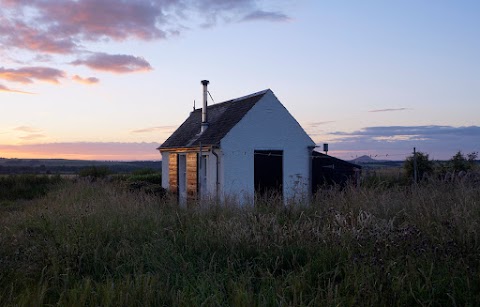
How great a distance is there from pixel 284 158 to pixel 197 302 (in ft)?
46.5

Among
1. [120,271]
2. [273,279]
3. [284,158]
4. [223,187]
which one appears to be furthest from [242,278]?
[284,158]

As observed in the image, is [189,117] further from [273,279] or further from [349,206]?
[273,279]

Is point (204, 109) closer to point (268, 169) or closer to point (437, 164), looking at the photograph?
point (268, 169)

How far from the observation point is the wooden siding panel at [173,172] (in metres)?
21.5

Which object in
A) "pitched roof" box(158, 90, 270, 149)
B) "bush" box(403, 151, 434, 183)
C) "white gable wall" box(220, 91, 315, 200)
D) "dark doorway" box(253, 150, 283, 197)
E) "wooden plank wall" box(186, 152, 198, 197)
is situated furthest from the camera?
"bush" box(403, 151, 434, 183)

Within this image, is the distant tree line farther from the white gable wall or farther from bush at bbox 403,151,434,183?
the white gable wall

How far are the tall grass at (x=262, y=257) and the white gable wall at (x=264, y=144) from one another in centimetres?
912

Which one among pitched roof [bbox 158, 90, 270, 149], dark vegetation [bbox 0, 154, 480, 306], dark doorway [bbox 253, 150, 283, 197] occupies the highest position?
pitched roof [bbox 158, 90, 270, 149]

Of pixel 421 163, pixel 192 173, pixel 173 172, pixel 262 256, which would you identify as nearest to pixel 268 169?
pixel 192 173

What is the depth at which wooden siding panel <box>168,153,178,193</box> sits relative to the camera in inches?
845

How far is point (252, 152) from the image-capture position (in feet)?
60.0

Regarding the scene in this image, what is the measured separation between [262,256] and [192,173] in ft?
45.1

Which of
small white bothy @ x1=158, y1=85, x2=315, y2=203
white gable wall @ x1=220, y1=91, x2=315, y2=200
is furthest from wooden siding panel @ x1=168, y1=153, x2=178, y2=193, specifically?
white gable wall @ x1=220, y1=91, x2=315, y2=200

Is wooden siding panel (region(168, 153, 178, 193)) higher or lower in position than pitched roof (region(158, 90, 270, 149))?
lower
